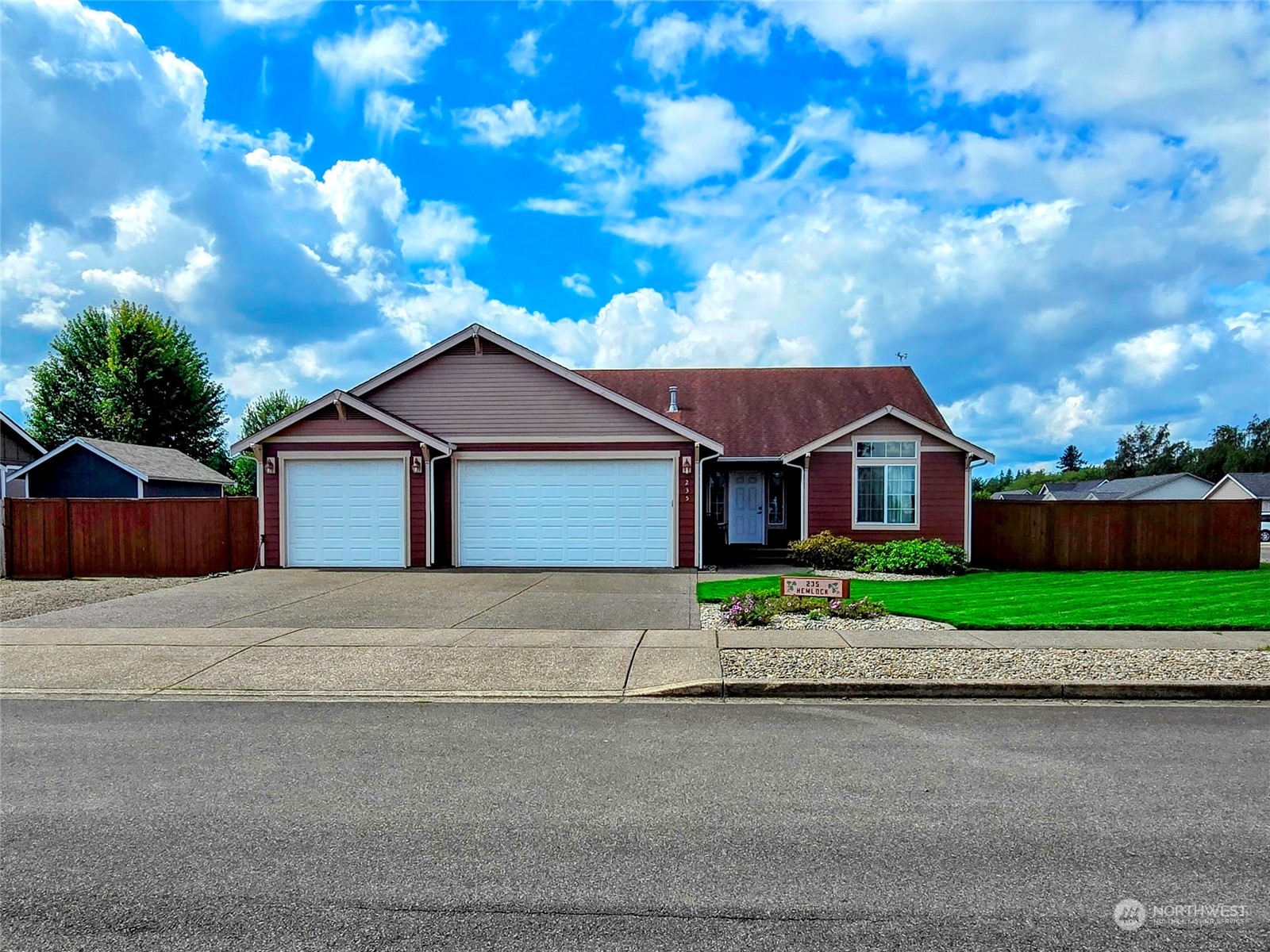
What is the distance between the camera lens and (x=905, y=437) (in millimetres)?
18547

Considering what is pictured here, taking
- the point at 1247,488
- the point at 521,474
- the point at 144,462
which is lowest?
the point at 1247,488

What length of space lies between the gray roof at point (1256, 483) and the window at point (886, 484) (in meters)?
55.2

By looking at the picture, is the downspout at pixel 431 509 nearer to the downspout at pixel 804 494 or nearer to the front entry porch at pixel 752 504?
the front entry porch at pixel 752 504

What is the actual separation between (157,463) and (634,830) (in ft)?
99.1

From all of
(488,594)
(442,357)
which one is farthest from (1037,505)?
(442,357)

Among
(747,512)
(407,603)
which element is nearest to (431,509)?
(407,603)

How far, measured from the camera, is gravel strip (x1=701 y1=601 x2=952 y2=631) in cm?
1011

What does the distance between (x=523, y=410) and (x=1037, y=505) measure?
40.3 ft

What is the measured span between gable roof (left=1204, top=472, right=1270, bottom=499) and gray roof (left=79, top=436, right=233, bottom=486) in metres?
67.3

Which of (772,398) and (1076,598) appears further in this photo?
(772,398)

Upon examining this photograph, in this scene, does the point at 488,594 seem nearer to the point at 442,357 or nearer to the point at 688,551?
the point at 688,551

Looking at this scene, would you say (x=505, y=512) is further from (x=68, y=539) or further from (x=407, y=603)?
(x=68, y=539)

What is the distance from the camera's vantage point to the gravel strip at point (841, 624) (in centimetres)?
1011

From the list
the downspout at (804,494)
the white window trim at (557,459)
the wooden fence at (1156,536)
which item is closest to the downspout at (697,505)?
the white window trim at (557,459)
